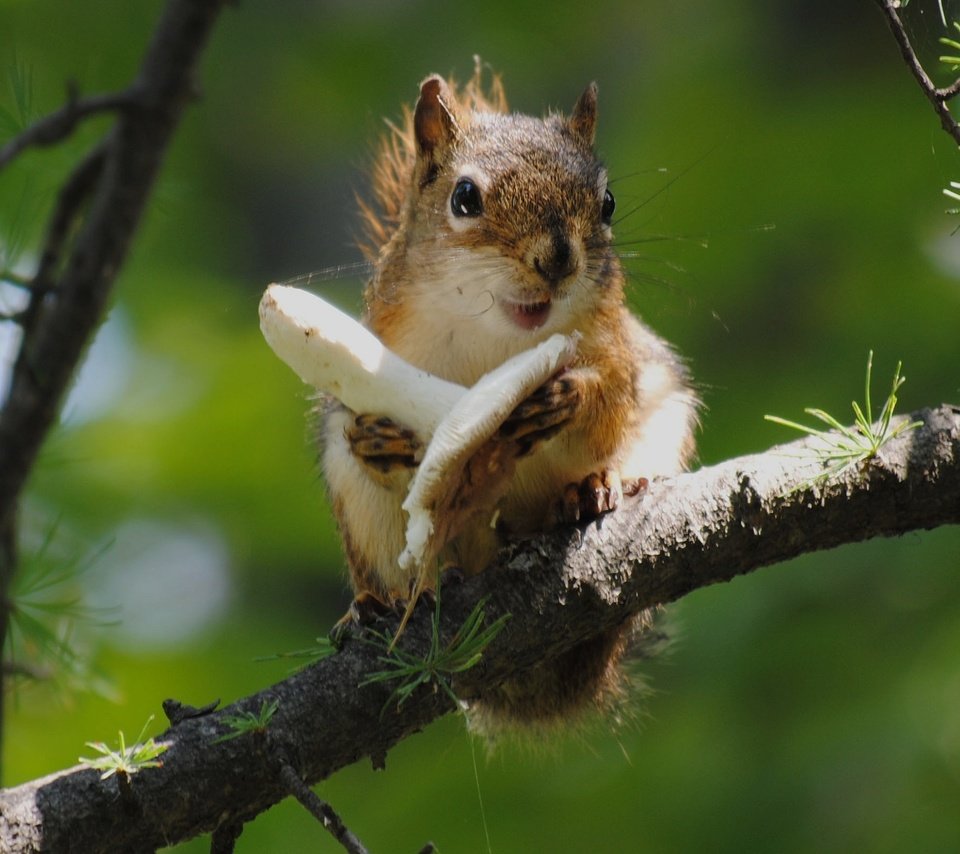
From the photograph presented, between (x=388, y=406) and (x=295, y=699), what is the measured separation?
0.51m

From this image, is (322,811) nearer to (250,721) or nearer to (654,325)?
(250,721)

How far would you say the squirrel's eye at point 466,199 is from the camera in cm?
261

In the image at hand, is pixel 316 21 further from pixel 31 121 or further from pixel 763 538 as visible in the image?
pixel 763 538

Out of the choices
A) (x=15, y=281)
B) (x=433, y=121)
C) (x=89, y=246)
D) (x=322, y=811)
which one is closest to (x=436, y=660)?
(x=322, y=811)

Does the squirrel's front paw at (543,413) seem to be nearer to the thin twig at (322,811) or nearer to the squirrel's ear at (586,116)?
the thin twig at (322,811)

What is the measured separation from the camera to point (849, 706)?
10.5 ft

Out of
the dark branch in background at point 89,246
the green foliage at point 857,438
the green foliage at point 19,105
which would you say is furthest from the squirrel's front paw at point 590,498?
the green foliage at point 19,105

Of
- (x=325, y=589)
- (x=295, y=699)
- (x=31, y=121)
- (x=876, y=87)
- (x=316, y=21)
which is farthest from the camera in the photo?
(x=316, y=21)

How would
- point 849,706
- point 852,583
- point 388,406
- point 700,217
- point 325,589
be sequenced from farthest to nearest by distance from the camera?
point 325,589
point 700,217
point 852,583
point 849,706
point 388,406

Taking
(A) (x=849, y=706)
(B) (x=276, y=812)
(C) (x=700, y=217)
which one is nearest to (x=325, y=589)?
(B) (x=276, y=812)

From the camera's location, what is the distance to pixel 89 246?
243cm

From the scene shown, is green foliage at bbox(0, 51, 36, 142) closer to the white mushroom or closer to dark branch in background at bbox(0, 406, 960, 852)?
the white mushroom

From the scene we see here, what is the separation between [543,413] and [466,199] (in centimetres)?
64

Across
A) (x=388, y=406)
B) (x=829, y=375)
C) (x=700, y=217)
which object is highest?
(x=700, y=217)
